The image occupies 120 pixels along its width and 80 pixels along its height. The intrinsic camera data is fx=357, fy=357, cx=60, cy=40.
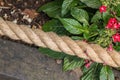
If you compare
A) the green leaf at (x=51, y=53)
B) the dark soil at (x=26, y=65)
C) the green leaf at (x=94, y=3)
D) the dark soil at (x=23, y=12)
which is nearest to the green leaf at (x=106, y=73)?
the dark soil at (x=26, y=65)

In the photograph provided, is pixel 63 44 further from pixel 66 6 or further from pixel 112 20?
pixel 66 6

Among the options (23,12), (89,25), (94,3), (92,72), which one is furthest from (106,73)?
(23,12)

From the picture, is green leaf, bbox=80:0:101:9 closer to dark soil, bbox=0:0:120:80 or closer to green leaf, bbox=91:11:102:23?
green leaf, bbox=91:11:102:23

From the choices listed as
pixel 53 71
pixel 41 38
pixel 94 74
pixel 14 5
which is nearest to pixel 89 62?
pixel 94 74

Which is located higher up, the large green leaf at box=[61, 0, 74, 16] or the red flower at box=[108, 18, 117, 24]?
the red flower at box=[108, 18, 117, 24]

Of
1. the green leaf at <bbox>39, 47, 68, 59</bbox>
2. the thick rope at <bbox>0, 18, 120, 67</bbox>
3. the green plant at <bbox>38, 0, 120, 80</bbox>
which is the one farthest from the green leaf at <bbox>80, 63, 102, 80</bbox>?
the thick rope at <bbox>0, 18, 120, 67</bbox>

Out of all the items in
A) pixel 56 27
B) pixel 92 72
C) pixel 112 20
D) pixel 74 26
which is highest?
pixel 112 20

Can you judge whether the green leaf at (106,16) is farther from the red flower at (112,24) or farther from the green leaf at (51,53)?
the green leaf at (51,53)
